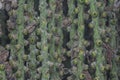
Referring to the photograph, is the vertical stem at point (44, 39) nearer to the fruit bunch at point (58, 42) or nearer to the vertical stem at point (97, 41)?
the fruit bunch at point (58, 42)

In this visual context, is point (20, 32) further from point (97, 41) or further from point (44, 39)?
point (97, 41)

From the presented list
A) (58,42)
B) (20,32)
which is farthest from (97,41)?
(20,32)

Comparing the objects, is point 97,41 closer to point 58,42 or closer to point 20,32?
point 58,42

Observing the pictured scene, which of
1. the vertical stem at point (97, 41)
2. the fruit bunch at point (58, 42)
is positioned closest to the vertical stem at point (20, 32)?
the fruit bunch at point (58, 42)

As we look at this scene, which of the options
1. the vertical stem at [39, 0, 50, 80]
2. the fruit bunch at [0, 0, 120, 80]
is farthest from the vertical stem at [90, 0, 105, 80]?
the vertical stem at [39, 0, 50, 80]

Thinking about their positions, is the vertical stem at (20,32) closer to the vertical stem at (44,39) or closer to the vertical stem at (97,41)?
the vertical stem at (44,39)

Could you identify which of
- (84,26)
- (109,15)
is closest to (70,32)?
(84,26)

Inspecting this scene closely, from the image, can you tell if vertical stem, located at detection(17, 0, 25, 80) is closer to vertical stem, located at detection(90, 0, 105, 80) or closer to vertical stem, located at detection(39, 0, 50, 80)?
vertical stem, located at detection(39, 0, 50, 80)

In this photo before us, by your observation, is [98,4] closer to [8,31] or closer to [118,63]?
[118,63]

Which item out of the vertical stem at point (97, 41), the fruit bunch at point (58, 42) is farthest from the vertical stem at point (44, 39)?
the vertical stem at point (97, 41)

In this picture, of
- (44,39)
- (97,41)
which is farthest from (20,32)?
(97,41)

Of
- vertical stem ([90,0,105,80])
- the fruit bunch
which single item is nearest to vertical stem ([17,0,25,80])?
the fruit bunch

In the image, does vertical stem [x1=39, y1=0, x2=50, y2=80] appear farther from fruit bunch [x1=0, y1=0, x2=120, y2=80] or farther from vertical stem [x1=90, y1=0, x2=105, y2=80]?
vertical stem [x1=90, y1=0, x2=105, y2=80]
